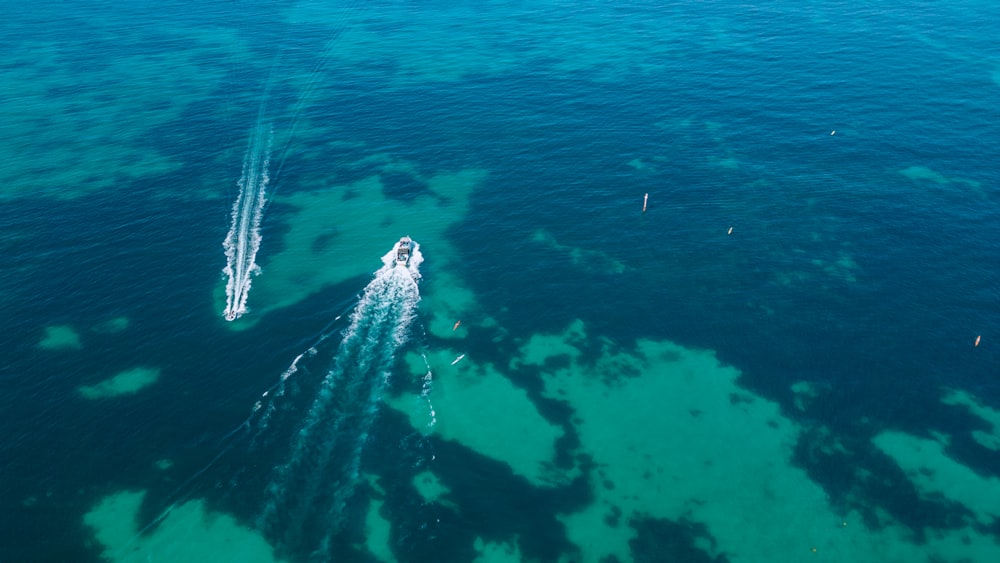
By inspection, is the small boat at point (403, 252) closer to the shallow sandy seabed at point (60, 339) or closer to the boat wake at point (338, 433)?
the boat wake at point (338, 433)

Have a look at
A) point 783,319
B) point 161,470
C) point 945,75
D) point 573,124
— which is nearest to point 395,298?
point 161,470

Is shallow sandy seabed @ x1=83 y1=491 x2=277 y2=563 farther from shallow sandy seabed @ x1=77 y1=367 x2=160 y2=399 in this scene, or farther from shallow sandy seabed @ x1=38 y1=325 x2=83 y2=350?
shallow sandy seabed @ x1=38 y1=325 x2=83 y2=350

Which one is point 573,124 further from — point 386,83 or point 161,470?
point 161,470

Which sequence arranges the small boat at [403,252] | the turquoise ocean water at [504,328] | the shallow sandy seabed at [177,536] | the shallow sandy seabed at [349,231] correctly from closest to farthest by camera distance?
the shallow sandy seabed at [177,536] < the turquoise ocean water at [504,328] < the shallow sandy seabed at [349,231] < the small boat at [403,252]

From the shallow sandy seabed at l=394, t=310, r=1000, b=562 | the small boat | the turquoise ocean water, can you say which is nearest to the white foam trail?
the turquoise ocean water

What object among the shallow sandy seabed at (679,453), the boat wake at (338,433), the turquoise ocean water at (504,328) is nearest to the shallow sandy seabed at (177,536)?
the turquoise ocean water at (504,328)
